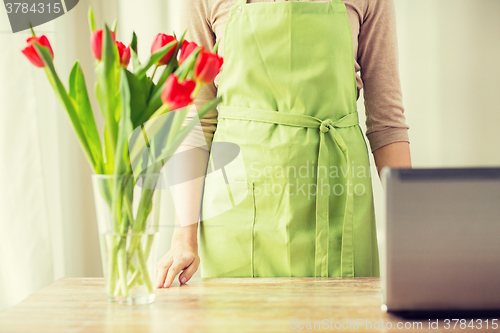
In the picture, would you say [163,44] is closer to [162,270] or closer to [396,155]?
[162,270]

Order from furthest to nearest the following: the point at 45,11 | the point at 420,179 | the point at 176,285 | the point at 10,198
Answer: the point at 45,11 → the point at 10,198 → the point at 176,285 → the point at 420,179

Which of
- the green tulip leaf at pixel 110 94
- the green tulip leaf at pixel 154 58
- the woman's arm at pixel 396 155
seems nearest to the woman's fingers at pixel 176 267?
the green tulip leaf at pixel 110 94

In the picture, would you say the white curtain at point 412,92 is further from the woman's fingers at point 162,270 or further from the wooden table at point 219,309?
the wooden table at point 219,309

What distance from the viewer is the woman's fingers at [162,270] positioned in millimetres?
633

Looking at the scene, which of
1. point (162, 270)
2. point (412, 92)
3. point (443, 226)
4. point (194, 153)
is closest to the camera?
point (443, 226)

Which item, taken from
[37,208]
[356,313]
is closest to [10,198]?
[37,208]

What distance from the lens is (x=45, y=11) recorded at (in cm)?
133

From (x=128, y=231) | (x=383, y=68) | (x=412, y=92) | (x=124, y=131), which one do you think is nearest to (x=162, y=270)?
(x=128, y=231)

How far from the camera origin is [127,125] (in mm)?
475

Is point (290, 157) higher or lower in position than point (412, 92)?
lower

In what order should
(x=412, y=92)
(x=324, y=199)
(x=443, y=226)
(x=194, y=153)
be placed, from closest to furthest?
(x=443, y=226) → (x=324, y=199) → (x=194, y=153) → (x=412, y=92)

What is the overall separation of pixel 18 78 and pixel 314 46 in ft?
3.07

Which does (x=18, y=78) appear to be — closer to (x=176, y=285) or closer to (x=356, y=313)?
(x=176, y=285)

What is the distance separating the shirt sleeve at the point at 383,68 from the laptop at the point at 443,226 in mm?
553
